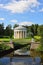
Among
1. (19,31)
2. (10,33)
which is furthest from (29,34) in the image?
(10,33)

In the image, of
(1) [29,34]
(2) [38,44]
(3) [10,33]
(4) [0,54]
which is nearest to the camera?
(4) [0,54]

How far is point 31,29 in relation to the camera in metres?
82.8

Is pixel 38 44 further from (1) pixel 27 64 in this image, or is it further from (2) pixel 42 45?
(1) pixel 27 64

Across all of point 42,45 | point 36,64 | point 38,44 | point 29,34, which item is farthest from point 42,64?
point 29,34

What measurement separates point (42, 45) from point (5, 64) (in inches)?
585

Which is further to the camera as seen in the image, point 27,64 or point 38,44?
point 38,44

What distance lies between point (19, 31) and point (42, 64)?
186 feet

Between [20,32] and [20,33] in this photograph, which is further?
[20,32]

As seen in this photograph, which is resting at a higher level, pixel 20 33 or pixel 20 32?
pixel 20 32

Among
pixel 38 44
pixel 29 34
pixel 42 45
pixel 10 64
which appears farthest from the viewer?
pixel 29 34

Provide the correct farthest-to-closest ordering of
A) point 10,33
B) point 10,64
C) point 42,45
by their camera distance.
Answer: point 10,33 < point 42,45 < point 10,64

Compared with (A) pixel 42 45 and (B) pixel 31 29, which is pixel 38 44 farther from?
(B) pixel 31 29

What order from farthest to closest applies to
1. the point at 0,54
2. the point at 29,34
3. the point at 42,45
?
the point at 29,34 < the point at 42,45 < the point at 0,54

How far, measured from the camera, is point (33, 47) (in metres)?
34.0
